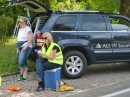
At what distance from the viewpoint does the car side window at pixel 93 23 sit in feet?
26.8

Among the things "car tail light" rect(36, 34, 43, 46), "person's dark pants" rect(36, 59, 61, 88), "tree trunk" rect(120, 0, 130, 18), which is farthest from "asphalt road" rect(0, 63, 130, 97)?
"tree trunk" rect(120, 0, 130, 18)

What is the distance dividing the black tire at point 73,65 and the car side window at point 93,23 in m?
0.75

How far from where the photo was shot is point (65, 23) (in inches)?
314

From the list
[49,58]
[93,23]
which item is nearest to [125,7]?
[93,23]

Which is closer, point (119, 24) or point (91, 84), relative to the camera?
point (91, 84)

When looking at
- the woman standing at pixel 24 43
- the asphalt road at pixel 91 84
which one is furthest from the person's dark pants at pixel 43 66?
the woman standing at pixel 24 43

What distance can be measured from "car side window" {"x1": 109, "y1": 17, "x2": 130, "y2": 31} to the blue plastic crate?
2.63m

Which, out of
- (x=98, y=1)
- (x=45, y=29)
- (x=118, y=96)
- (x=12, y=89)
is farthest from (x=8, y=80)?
(x=98, y=1)

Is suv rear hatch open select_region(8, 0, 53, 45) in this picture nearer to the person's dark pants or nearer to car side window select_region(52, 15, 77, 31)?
car side window select_region(52, 15, 77, 31)

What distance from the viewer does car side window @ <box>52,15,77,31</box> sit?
782 centimetres

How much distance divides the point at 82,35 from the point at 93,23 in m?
0.57

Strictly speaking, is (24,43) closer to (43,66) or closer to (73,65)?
(43,66)

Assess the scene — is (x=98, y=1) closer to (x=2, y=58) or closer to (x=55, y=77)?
(x=2, y=58)

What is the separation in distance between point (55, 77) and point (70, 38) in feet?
5.21
